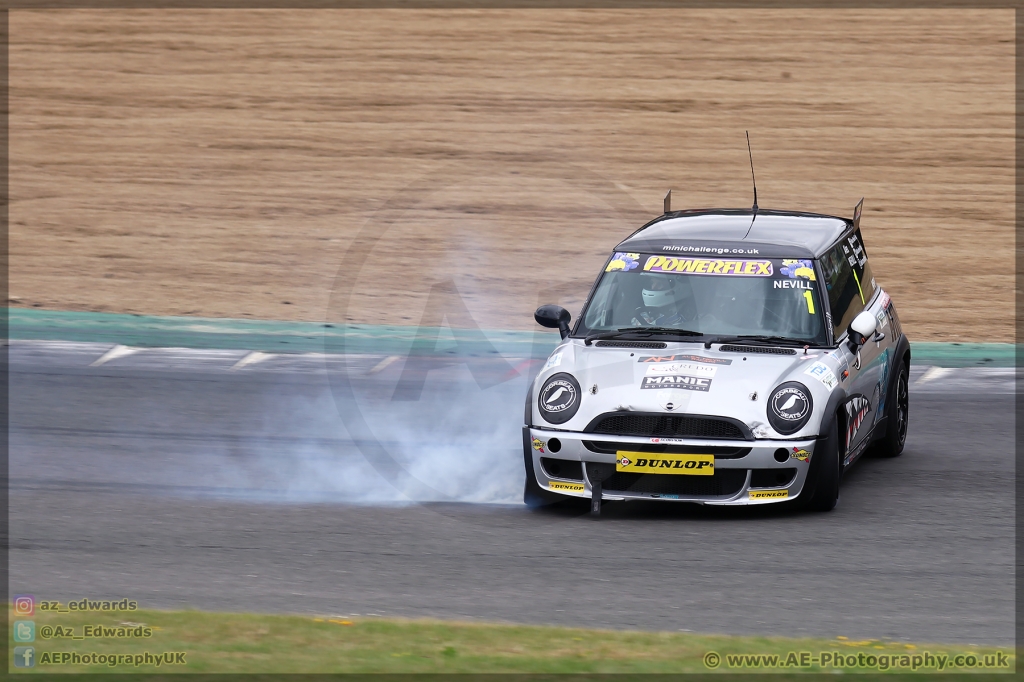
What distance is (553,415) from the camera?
7.91m

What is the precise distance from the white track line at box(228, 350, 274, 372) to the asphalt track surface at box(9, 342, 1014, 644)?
21.0 inches

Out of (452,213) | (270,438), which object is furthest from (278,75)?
(270,438)

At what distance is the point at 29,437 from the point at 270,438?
1618 mm

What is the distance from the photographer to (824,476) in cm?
781

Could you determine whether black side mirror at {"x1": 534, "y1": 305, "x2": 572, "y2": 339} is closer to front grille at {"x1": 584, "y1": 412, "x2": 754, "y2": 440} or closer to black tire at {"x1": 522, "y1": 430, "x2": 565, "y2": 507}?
black tire at {"x1": 522, "y1": 430, "x2": 565, "y2": 507}

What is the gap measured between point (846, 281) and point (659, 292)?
132 cm

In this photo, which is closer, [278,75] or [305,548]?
[305,548]

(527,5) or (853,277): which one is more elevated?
(527,5)

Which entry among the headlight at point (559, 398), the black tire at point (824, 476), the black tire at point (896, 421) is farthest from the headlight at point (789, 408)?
the black tire at point (896, 421)

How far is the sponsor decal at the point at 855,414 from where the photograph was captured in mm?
8281

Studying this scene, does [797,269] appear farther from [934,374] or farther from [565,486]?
[934,374]

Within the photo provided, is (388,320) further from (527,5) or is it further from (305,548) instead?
(527,5)

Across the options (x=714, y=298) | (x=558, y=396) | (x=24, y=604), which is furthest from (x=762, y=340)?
(x=24, y=604)

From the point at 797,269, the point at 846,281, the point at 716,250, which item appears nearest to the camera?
the point at 797,269
